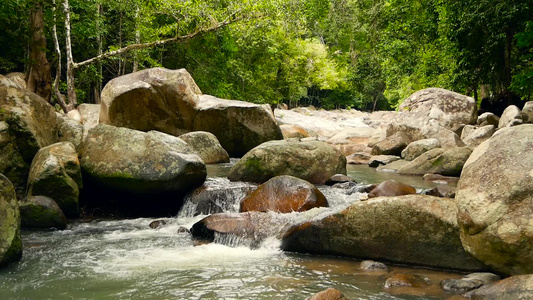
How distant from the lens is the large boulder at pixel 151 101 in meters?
13.7

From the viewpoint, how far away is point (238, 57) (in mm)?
26406

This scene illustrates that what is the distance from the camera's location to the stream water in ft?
15.0

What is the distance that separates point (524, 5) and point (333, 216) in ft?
40.0

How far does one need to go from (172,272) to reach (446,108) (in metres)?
16.4

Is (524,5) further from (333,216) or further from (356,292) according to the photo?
(356,292)

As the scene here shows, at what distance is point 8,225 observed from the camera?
17.1 ft

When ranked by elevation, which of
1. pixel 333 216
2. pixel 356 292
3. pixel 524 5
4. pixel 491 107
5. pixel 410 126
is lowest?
pixel 356 292

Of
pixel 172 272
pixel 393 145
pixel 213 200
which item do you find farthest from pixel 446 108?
pixel 172 272

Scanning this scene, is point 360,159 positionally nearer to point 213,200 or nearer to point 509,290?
point 213,200

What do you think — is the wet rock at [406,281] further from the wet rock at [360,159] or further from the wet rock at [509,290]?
the wet rock at [360,159]

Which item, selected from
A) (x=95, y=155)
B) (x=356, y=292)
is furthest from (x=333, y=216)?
(x=95, y=155)

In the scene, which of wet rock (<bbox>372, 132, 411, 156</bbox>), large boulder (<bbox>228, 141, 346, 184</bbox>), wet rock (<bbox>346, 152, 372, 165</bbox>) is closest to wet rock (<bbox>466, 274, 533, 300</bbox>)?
large boulder (<bbox>228, 141, 346, 184</bbox>)

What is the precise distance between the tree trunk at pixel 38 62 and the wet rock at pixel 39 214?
625 cm

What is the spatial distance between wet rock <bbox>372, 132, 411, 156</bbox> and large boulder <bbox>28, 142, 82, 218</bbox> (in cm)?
1245
